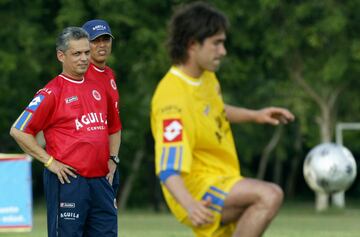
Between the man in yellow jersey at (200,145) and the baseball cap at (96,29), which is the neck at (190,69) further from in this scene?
the baseball cap at (96,29)

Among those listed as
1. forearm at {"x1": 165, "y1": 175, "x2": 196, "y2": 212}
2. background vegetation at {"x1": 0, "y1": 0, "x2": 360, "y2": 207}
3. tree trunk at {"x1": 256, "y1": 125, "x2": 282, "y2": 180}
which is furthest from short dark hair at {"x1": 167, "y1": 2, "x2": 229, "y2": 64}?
tree trunk at {"x1": 256, "y1": 125, "x2": 282, "y2": 180}

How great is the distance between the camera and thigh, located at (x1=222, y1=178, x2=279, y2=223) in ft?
20.1

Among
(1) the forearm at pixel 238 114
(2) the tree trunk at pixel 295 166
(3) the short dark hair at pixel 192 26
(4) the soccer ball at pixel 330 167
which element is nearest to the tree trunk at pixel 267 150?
(2) the tree trunk at pixel 295 166

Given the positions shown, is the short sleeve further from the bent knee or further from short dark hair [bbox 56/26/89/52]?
the bent knee

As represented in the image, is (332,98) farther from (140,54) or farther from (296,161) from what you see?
(296,161)

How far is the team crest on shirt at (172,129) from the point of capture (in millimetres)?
6191

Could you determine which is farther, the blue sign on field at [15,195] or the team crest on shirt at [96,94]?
the blue sign on field at [15,195]

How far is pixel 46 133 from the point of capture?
8148 millimetres

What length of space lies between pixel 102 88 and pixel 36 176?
41551 millimetres

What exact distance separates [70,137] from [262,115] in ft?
5.80

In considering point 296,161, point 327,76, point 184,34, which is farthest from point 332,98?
point 184,34

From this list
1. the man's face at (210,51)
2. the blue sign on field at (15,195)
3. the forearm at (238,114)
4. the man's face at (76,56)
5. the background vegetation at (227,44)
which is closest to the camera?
the man's face at (210,51)

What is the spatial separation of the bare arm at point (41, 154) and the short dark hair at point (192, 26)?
76.5 inches

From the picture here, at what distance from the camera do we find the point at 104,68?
28.6 feet
